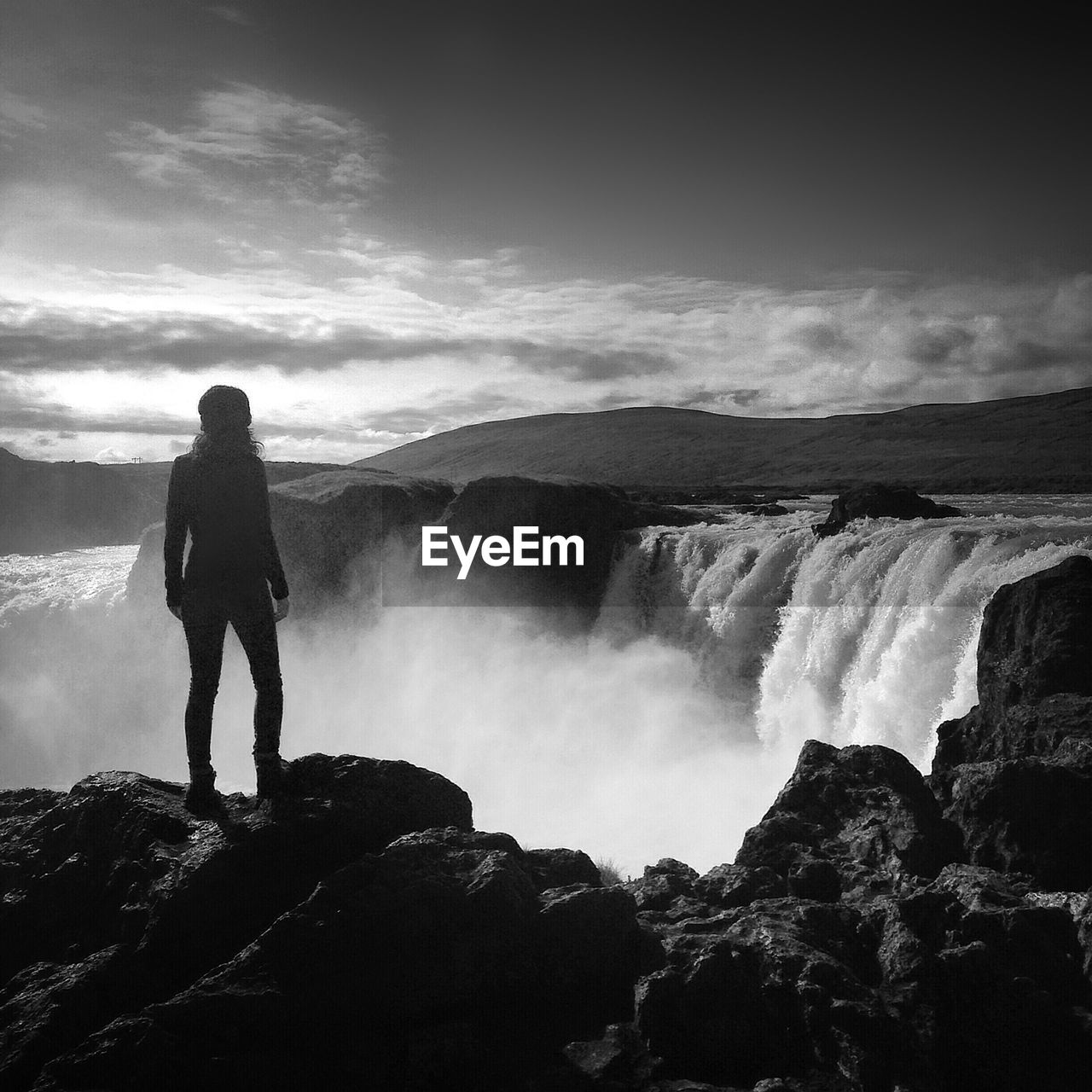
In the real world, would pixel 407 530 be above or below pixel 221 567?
below

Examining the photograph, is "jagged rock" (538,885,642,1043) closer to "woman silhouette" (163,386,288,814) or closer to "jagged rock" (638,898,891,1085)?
"jagged rock" (638,898,891,1085)

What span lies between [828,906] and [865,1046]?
139 cm

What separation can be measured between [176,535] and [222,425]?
922 mm

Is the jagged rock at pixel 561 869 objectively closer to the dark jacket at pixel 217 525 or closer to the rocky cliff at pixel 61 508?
the dark jacket at pixel 217 525

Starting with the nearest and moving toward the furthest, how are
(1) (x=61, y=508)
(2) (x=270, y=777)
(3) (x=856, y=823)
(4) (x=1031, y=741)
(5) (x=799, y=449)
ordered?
(2) (x=270, y=777) < (3) (x=856, y=823) < (4) (x=1031, y=741) < (1) (x=61, y=508) < (5) (x=799, y=449)

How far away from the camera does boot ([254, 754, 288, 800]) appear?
286 inches

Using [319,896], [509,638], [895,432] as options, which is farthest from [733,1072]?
[895,432]

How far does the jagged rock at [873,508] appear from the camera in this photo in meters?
25.8

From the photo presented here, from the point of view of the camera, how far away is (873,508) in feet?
86.0

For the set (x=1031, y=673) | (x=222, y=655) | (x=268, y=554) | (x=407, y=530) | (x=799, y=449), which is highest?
(x=799, y=449)

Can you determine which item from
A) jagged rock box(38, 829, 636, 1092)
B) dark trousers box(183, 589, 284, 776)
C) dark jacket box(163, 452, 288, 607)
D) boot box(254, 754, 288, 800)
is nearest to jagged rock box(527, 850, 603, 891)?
jagged rock box(38, 829, 636, 1092)

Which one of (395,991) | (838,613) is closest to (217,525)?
(395,991)

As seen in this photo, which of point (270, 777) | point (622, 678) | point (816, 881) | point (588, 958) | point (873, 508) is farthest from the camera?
point (622, 678)

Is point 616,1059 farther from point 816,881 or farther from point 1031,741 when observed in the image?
point 1031,741
